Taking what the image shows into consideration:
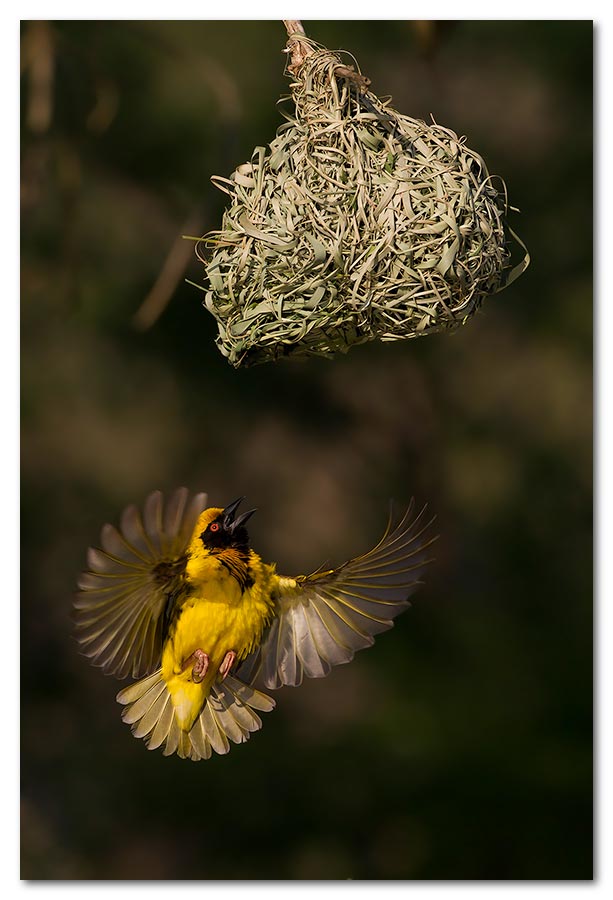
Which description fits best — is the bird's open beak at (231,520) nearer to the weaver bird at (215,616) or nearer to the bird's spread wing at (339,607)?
the weaver bird at (215,616)

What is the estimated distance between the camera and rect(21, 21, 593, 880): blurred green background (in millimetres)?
5863

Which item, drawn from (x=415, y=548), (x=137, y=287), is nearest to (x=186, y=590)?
(x=415, y=548)

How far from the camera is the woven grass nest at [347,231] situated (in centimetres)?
259

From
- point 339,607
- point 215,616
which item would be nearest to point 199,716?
point 215,616

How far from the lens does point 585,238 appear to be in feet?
21.6

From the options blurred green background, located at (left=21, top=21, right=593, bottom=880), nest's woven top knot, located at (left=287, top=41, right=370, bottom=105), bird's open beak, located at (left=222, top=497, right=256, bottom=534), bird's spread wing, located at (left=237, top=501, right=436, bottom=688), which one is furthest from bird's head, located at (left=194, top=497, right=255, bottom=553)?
blurred green background, located at (left=21, top=21, right=593, bottom=880)

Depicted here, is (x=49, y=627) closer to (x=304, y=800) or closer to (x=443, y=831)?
(x=304, y=800)

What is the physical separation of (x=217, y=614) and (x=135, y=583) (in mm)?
206

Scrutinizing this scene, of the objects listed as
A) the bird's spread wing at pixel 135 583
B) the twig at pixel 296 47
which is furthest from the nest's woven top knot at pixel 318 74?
the bird's spread wing at pixel 135 583

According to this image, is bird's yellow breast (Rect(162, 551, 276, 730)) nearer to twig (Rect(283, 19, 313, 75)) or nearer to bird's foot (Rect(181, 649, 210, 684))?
bird's foot (Rect(181, 649, 210, 684))

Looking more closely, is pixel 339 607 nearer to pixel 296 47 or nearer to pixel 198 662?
pixel 198 662

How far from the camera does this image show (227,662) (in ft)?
9.62

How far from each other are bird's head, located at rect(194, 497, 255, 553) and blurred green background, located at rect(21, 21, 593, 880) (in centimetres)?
271

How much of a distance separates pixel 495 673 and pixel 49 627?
87.9 inches
